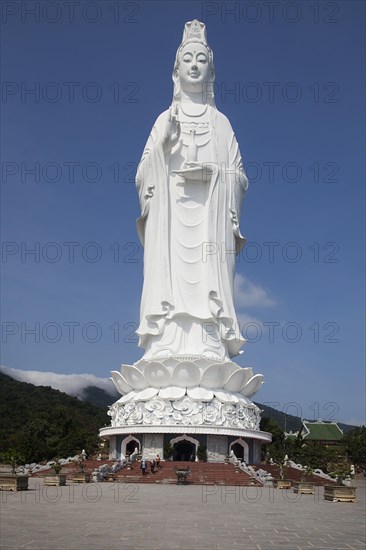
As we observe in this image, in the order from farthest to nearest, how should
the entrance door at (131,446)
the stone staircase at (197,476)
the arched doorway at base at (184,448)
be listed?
the entrance door at (131,446)
the arched doorway at base at (184,448)
the stone staircase at (197,476)

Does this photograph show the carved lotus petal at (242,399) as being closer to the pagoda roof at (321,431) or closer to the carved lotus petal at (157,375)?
the carved lotus petal at (157,375)

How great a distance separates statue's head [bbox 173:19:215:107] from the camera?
3161cm

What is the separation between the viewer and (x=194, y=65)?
103 feet

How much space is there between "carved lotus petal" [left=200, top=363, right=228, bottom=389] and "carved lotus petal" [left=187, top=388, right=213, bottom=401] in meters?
0.34

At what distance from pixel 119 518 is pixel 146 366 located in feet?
56.2

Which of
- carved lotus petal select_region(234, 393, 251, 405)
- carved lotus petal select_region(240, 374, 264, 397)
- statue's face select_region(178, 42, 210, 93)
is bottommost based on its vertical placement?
carved lotus petal select_region(234, 393, 251, 405)

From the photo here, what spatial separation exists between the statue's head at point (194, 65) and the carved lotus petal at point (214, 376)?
13.5 metres

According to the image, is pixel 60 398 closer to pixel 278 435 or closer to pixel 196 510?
pixel 278 435

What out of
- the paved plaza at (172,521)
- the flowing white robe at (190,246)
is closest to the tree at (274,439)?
the flowing white robe at (190,246)

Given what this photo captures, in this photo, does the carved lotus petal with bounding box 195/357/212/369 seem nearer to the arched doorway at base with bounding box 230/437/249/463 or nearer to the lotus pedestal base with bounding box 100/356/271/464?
the lotus pedestal base with bounding box 100/356/271/464

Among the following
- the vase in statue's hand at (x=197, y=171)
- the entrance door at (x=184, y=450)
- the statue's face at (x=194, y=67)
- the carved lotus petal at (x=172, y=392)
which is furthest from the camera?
the statue's face at (x=194, y=67)

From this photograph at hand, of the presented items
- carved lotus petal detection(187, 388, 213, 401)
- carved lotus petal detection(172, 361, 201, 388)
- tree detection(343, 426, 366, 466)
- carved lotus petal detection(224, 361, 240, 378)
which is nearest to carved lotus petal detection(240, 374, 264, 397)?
carved lotus petal detection(224, 361, 240, 378)

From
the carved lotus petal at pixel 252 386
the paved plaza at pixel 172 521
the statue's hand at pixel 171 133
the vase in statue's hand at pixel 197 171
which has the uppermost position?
the statue's hand at pixel 171 133

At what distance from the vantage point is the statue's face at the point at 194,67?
31.6 meters
